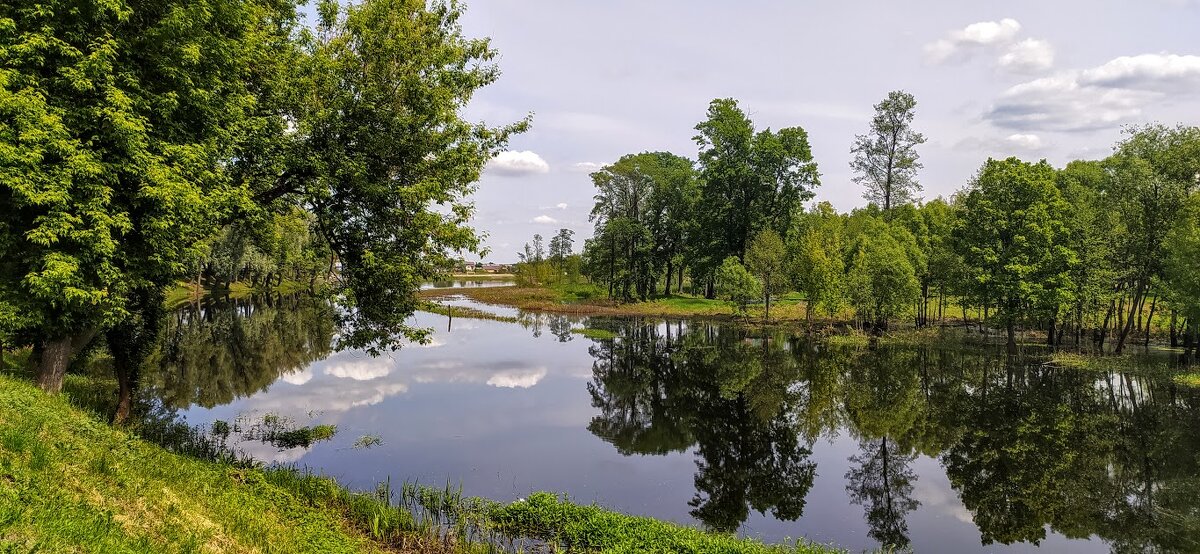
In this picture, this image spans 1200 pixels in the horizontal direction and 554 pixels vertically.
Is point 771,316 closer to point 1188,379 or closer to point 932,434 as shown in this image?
point 1188,379

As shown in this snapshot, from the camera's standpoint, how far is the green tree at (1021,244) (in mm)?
41594

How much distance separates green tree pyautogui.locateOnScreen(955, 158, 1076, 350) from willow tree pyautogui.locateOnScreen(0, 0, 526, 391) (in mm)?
41500

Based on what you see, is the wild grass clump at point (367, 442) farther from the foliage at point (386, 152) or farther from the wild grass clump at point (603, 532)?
the wild grass clump at point (603, 532)

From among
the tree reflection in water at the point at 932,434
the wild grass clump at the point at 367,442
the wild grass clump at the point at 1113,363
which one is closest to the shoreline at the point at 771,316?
the wild grass clump at the point at 1113,363

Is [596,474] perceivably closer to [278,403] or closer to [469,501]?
→ [469,501]

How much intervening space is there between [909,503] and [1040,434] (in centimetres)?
1033

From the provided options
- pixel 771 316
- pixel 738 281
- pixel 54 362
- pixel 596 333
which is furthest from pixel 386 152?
pixel 771 316

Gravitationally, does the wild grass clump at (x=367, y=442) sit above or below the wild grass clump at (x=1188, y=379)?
below

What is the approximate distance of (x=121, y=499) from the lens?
9.70 metres

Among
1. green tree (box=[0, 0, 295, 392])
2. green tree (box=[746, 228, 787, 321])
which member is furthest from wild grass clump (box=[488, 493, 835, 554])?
green tree (box=[746, 228, 787, 321])

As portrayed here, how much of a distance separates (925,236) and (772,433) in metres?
43.1

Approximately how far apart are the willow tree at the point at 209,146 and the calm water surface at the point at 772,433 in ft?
15.4

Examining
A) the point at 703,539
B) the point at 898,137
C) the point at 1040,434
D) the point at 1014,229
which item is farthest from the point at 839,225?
the point at 703,539

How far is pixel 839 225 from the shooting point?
72438mm
